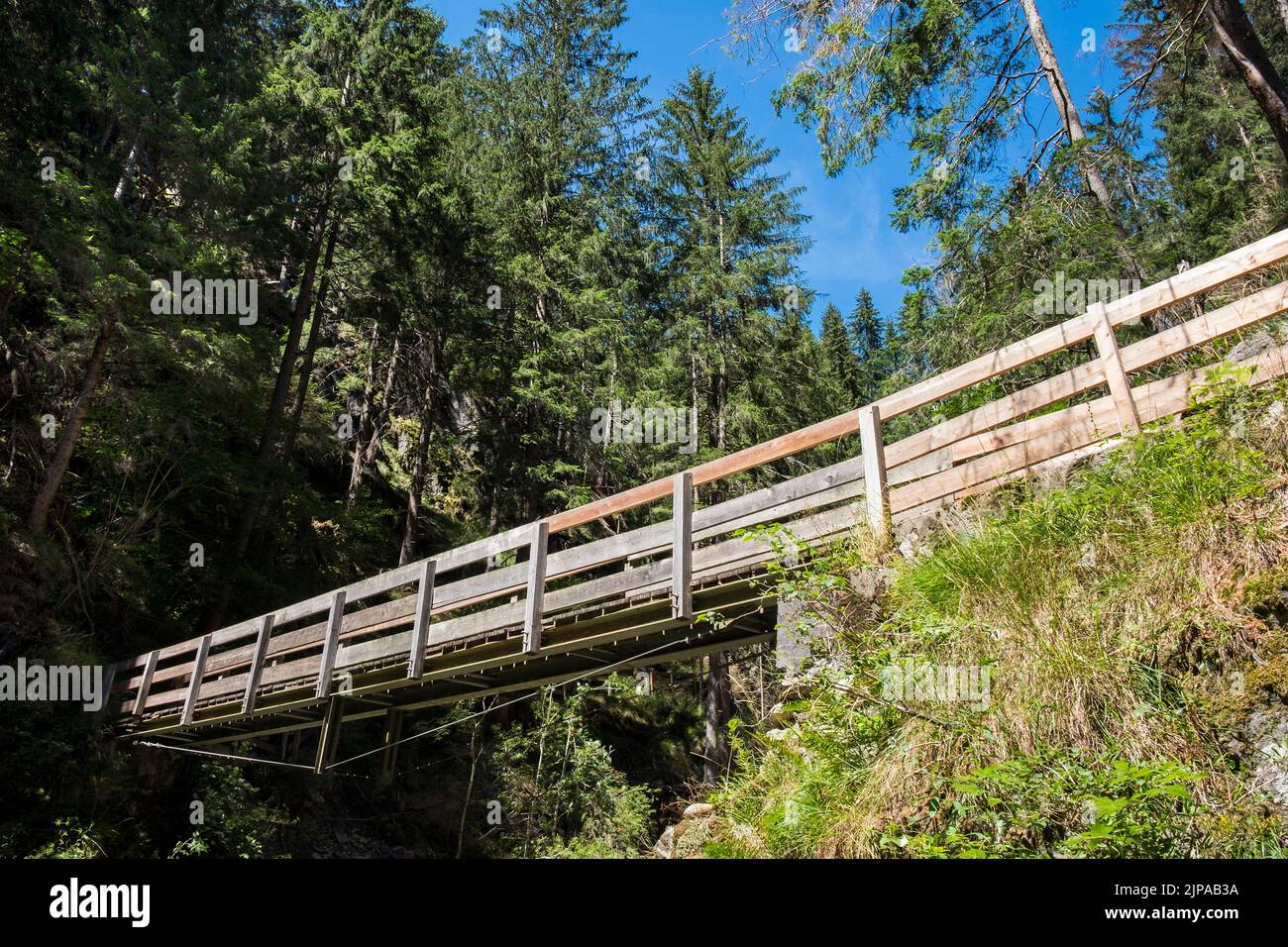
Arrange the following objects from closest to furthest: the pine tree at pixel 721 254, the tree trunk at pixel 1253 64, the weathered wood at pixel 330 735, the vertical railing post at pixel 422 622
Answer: the tree trunk at pixel 1253 64 → the vertical railing post at pixel 422 622 → the weathered wood at pixel 330 735 → the pine tree at pixel 721 254

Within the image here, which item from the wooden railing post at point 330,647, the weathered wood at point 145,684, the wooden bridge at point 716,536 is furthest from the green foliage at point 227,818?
the wooden railing post at point 330,647

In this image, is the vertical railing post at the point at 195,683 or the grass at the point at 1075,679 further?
the vertical railing post at the point at 195,683

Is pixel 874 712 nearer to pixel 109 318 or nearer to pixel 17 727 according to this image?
pixel 17 727

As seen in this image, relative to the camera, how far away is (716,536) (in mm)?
7434

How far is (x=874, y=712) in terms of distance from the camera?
4.51 meters

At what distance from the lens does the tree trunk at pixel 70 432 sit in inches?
501

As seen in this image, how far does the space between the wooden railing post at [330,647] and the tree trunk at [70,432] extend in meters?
6.79

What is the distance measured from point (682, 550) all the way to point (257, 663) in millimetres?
6625

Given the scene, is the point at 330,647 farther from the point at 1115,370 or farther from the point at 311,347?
the point at 311,347

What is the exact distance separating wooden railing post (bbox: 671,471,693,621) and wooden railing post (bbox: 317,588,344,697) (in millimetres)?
4556

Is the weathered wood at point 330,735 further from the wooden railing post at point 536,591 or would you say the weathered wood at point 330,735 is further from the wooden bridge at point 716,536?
the wooden railing post at point 536,591

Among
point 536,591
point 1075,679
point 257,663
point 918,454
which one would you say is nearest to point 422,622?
point 536,591

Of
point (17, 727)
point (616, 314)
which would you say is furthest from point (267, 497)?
point (616, 314)

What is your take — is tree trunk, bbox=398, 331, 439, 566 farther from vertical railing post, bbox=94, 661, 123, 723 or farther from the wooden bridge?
the wooden bridge
